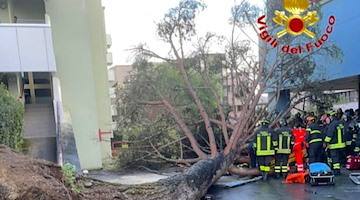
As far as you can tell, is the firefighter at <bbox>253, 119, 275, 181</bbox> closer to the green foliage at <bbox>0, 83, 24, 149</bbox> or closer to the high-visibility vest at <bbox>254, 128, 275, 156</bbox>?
the high-visibility vest at <bbox>254, 128, 275, 156</bbox>

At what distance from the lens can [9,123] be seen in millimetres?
6320

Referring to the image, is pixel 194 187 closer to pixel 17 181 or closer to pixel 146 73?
pixel 17 181

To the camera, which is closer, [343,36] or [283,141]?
[283,141]

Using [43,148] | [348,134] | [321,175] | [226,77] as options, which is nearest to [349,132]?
[348,134]

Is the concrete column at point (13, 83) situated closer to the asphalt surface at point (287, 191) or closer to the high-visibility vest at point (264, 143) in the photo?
the asphalt surface at point (287, 191)

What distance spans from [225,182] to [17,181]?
562 cm

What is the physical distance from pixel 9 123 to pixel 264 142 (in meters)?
5.22

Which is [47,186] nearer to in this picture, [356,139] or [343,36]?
[356,139]

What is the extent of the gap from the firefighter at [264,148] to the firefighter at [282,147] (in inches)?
4.8

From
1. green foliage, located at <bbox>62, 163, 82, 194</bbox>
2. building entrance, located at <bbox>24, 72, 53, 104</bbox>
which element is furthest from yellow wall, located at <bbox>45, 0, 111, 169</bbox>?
green foliage, located at <bbox>62, 163, 82, 194</bbox>

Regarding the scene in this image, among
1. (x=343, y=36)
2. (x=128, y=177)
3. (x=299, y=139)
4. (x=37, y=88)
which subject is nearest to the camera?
(x=299, y=139)

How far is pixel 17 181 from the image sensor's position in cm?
213

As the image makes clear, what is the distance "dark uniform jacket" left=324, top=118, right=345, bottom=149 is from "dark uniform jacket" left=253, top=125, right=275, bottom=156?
118cm

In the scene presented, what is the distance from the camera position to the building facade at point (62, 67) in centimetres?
873
